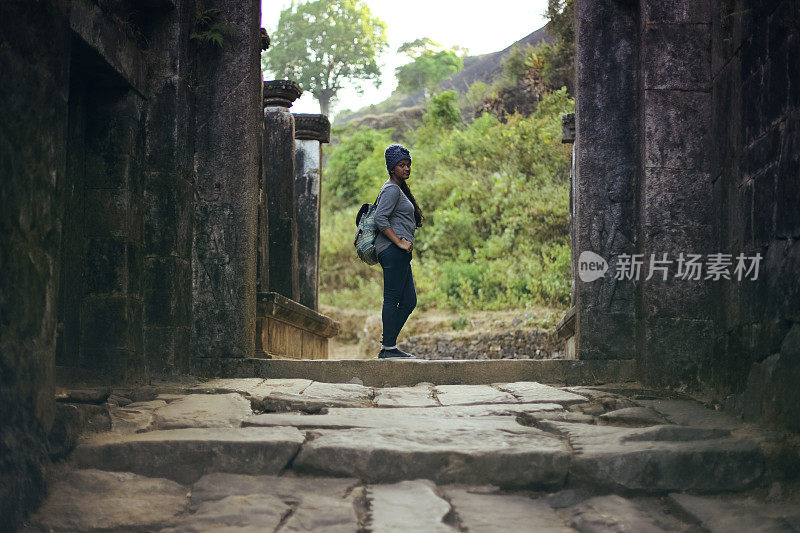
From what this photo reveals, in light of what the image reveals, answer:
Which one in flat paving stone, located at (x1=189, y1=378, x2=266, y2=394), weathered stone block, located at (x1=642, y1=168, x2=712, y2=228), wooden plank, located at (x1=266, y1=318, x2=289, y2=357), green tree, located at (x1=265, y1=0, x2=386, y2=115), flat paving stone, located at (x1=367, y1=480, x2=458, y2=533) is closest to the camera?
flat paving stone, located at (x1=367, y1=480, x2=458, y2=533)

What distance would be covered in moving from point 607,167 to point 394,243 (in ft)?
5.58

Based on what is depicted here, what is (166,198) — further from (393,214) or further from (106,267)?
(393,214)

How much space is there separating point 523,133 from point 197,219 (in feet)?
44.6

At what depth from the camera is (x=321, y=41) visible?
132 ft

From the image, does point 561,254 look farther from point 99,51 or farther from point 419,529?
point 419,529

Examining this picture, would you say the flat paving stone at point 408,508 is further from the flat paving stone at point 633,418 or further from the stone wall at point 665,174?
the stone wall at point 665,174

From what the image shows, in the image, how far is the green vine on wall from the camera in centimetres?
534

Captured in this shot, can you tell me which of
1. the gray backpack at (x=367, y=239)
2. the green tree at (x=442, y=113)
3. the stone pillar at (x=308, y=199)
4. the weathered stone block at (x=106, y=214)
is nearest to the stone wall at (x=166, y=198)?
the weathered stone block at (x=106, y=214)

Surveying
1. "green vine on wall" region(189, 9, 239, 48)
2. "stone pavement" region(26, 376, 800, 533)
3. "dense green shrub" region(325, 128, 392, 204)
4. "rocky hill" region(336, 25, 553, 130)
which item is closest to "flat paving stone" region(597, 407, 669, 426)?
"stone pavement" region(26, 376, 800, 533)

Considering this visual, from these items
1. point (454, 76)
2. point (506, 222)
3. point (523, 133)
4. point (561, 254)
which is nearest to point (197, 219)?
point (561, 254)

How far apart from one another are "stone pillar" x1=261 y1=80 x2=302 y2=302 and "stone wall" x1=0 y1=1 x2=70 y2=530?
19.1 ft

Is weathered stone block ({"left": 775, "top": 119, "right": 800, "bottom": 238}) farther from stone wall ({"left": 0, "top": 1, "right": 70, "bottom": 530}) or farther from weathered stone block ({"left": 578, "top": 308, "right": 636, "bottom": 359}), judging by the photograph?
stone wall ({"left": 0, "top": 1, "right": 70, "bottom": 530})

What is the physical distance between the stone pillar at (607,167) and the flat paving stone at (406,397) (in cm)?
122

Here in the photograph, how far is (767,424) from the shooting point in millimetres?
3154
